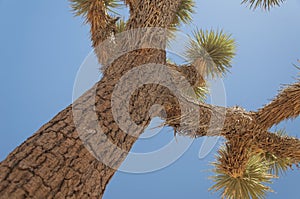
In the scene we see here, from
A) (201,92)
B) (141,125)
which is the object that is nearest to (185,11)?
(201,92)

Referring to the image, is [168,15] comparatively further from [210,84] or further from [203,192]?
[203,192]

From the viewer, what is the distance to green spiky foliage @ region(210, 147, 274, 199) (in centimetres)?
378

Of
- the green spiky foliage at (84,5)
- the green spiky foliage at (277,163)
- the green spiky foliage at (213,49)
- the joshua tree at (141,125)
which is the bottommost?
the joshua tree at (141,125)

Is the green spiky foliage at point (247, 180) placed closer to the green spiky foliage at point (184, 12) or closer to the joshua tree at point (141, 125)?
the joshua tree at point (141, 125)

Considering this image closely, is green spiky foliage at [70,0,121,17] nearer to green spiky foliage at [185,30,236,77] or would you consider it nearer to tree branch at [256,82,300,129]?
green spiky foliage at [185,30,236,77]

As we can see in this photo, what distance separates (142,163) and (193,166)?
11.9 m

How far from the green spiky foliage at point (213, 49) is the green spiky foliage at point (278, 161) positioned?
3.68 ft

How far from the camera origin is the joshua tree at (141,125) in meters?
1.50

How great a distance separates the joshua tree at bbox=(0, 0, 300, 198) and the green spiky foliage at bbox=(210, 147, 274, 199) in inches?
0.4

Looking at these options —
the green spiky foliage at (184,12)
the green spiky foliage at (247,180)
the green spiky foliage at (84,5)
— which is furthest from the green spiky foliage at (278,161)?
the green spiky foliage at (84,5)

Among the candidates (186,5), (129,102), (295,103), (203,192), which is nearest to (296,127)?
(203,192)

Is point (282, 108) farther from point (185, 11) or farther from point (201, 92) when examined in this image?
point (185, 11)

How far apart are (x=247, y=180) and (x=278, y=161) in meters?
0.69

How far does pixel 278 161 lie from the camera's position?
14.0 ft
